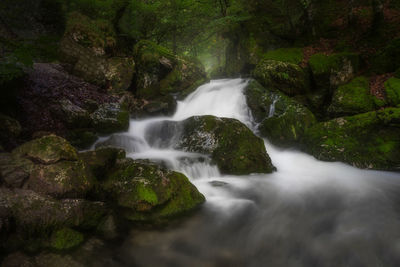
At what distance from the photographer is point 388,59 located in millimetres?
8375

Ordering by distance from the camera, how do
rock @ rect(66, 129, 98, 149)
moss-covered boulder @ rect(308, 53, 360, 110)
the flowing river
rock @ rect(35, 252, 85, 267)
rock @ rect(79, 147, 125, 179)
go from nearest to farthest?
rock @ rect(35, 252, 85, 267) → the flowing river → rock @ rect(79, 147, 125, 179) → rock @ rect(66, 129, 98, 149) → moss-covered boulder @ rect(308, 53, 360, 110)

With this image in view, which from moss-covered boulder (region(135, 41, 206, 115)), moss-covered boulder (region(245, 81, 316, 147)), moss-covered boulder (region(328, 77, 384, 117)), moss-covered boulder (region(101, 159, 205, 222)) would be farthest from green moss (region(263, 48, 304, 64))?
moss-covered boulder (region(101, 159, 205, 222))

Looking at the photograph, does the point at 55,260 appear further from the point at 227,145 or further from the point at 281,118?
the point at 281,118

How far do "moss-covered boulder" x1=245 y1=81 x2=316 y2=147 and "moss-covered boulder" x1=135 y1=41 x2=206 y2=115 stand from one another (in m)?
4.10

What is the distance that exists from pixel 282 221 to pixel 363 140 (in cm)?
437

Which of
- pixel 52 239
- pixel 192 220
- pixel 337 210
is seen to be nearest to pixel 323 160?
pixel 337 210

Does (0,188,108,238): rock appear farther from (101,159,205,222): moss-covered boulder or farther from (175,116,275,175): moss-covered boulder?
(175,116,275,175): moss-covered boulder

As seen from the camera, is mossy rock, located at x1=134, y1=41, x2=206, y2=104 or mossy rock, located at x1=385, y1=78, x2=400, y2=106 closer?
mossy rock, located at x1=385, y1=78, x2=400, y2=106

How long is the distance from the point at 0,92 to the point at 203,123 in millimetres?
5366

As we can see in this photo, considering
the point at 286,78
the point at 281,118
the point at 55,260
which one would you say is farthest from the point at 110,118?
the point at 286,78

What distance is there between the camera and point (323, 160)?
7191mm

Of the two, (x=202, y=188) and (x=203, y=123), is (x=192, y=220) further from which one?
(x=203, y=123)

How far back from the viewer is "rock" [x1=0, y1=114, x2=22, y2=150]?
502 cm

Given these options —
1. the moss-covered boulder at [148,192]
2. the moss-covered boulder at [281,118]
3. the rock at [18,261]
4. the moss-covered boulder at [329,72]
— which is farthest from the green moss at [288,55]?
the rock at [18,261]
